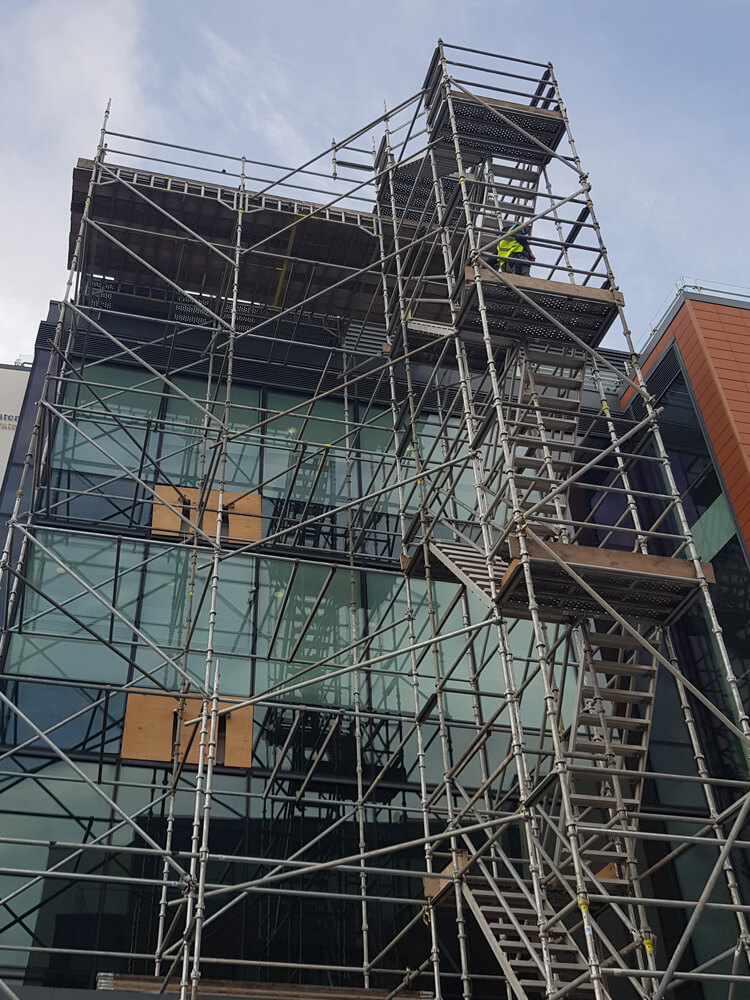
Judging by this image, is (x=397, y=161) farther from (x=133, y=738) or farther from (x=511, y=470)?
(x=133, y=738)

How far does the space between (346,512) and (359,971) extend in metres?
8.41

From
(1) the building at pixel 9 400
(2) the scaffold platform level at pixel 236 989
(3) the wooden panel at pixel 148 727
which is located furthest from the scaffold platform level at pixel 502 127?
(2) the scaffold platform level at pixel 236 989

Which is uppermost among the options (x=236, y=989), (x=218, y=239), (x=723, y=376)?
(x=218, y=239)

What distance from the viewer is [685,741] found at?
1886 cm

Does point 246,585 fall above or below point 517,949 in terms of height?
above

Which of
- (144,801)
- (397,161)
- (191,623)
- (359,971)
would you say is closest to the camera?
(359,971)

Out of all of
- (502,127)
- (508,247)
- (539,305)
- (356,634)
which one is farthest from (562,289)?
(356,634)

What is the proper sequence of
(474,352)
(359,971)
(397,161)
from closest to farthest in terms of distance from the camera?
(359,971)
(474,352)
(397,161)

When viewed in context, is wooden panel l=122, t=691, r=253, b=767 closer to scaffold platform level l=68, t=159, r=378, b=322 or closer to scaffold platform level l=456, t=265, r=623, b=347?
scaffold platform level l=456, t=265, r=623, b=347

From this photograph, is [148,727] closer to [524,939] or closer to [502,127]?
[524,939]

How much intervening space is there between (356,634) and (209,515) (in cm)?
341

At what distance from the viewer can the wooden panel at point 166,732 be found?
15680 millimetres

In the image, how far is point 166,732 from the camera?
15914mm

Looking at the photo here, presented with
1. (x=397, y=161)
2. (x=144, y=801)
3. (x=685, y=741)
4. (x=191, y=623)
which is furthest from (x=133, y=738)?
(x=397, y=161)
